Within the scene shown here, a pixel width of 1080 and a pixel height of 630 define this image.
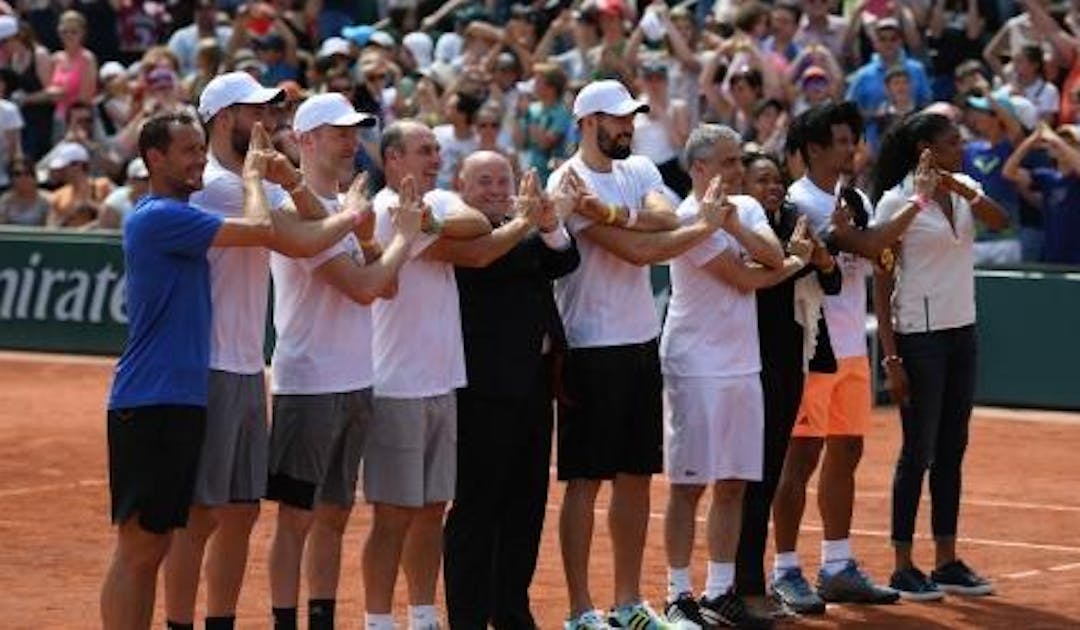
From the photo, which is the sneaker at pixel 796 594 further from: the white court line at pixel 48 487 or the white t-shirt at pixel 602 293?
the white court line at pixel 48 487

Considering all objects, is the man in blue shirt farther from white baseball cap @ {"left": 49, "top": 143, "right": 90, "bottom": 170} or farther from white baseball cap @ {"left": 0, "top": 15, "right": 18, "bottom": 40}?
white baseball cap @ {"left": 0, "top": 15, "right": 18, "bottom": 40}

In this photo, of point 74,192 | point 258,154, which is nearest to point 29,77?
point 74,192

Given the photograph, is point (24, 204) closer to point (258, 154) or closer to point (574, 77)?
point (574, 77)

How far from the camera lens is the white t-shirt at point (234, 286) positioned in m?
11.1

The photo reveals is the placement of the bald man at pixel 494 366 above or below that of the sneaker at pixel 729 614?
above

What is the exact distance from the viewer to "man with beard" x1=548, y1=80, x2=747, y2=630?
1248 cm

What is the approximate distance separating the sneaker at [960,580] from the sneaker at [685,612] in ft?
6.10

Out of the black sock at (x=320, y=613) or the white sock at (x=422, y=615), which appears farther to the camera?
the white sock at (x=422, y=615)

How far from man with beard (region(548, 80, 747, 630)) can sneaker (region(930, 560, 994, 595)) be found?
2085 mm

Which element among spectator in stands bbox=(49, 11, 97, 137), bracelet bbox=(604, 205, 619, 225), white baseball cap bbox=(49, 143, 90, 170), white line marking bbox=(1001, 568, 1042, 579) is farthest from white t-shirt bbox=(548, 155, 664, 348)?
spectator in stands bbox=(49, 11, 97, 137)

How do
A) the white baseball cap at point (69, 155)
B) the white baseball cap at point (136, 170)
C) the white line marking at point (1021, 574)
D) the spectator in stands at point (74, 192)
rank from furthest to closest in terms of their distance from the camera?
the white baseball cap at point (69, 155) → the spectator in stands at point (74, 192) → the white baseball cap at point (136, 170) → the white line marking at point (1021, 574)

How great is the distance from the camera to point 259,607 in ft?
44.1

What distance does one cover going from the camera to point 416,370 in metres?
11.8

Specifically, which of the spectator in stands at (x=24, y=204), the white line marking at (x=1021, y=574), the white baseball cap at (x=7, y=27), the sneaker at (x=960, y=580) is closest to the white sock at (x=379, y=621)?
the sneaker at (x=960, y=580)
